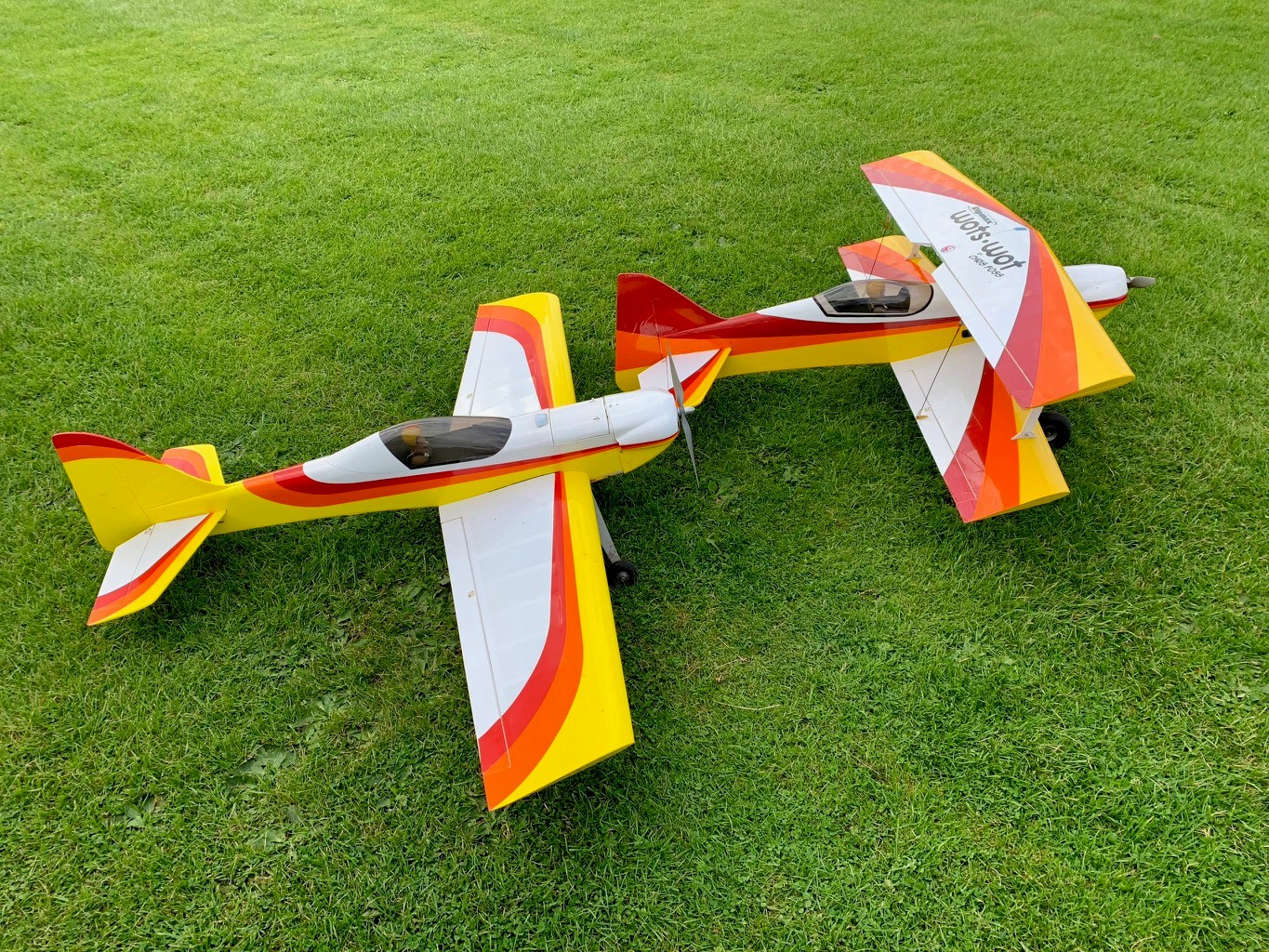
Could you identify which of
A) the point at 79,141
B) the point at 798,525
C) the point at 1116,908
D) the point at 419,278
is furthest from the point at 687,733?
the point at 79,141

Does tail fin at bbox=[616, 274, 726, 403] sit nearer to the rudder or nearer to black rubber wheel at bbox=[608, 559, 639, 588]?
the rudder

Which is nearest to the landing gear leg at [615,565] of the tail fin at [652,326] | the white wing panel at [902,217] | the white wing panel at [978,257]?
the tail fin at [652,326]

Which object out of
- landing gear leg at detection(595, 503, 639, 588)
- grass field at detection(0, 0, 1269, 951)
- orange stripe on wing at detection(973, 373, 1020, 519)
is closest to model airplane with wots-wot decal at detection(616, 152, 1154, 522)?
orange stripe on wing at detection(973, 373, 1020, 519)

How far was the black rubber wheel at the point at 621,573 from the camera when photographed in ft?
13.9

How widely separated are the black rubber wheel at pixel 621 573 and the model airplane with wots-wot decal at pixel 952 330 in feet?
4.72

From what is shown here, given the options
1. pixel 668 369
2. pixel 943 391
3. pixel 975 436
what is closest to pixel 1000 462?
pixel 975 436

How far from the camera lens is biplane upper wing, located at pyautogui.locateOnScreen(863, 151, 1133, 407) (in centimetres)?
374

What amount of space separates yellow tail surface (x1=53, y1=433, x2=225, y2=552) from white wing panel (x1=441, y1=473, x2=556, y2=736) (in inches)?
62.7

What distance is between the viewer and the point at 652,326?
4906mm

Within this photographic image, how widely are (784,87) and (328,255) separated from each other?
619cm

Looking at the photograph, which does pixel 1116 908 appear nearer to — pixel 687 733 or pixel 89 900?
pixel 687 733

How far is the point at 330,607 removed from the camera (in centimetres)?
429

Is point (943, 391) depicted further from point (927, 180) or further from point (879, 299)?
point (927, 180)

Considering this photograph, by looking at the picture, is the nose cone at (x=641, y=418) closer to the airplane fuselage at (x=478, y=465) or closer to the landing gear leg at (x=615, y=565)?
the airplane fuselage at (x=478, y=465)
